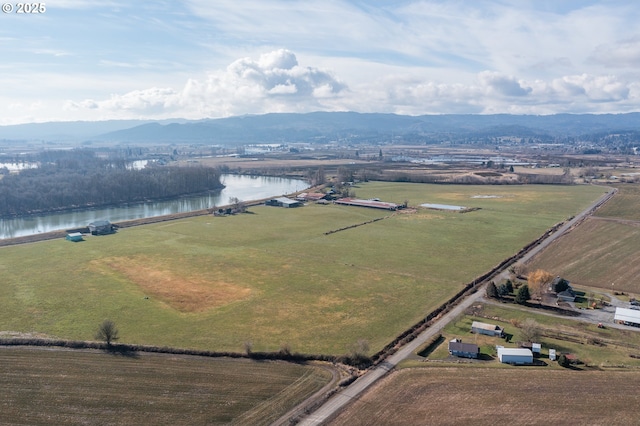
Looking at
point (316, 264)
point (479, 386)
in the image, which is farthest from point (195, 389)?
point (316, 264)

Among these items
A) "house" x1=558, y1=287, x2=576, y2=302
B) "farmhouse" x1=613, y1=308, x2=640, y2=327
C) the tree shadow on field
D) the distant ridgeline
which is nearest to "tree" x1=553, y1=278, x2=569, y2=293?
"house" x1=558, y1=287, x2=576, y2=302

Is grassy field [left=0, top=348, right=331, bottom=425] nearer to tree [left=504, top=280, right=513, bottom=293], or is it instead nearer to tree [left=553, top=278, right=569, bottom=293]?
tree [left=504, top=280, right=513, bottom=293]

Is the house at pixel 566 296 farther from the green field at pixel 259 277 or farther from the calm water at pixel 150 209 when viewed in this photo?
the calm water at pixel 150 209

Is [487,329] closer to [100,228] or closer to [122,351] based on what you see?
[122,351]

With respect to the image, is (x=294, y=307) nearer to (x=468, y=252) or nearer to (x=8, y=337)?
(x=8, y=337)

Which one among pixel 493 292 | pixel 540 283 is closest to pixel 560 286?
pixel 540 283

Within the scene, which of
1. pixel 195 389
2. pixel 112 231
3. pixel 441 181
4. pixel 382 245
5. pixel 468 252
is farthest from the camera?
pixel 441 181

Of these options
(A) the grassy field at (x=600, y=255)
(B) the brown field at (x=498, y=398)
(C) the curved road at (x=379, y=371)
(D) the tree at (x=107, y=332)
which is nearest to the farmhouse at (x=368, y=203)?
(A) the grassy field at (x=600, y=255)
